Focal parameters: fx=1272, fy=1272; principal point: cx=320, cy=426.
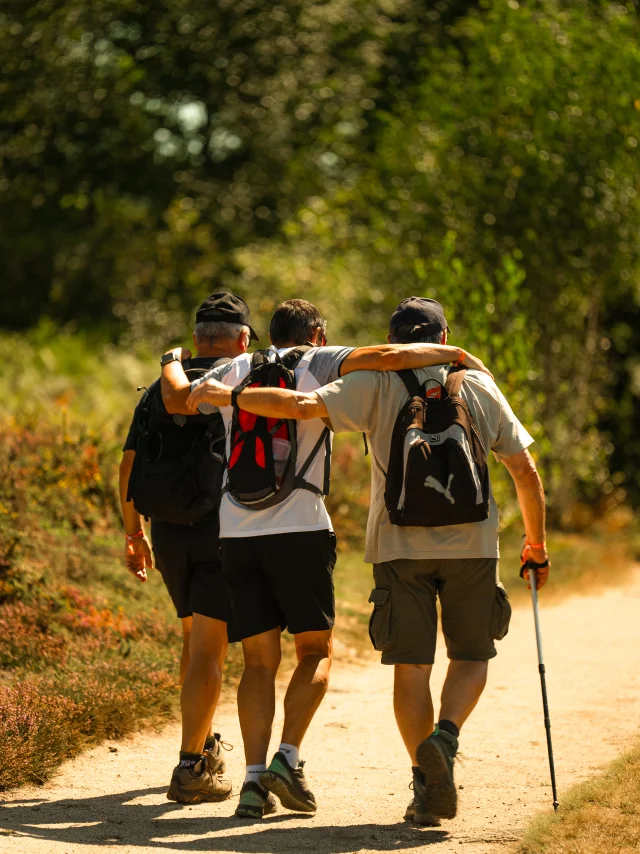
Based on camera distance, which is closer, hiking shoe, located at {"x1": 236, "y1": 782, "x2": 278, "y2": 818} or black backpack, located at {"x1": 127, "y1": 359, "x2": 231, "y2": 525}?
hiking shoe, located at {"x1": 236, "y1": 782, "x2": 278, "y2": 818}

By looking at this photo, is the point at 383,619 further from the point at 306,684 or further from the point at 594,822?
the point at 594,822

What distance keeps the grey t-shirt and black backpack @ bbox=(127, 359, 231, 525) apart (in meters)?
0.70

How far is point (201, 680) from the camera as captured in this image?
521cm

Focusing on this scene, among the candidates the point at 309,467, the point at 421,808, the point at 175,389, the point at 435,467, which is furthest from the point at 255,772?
the point at 175,389

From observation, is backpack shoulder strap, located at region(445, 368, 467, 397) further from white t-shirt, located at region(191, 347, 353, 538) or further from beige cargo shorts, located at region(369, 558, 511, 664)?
beige cargo shorts, located at region(369, 558, 511, 664)

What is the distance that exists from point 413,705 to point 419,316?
4.96 ft

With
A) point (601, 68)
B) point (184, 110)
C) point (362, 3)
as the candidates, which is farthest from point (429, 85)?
point (184, 110)

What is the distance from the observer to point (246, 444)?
4934 mm

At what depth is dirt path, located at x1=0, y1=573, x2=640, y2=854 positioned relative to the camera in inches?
187

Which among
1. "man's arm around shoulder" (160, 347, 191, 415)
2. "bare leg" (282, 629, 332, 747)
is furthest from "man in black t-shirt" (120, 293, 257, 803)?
"bare leg" (282, 629, 332, 747)

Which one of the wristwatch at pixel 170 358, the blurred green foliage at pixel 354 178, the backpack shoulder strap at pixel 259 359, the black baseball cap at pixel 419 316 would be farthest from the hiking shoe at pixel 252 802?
the blurred green foliage at pixel 354 178

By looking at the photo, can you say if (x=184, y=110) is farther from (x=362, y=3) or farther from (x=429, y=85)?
(x=429, y=85)

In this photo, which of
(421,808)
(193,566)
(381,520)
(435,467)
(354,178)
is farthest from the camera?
(354,178)

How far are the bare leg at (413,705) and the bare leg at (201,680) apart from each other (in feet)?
2.61
